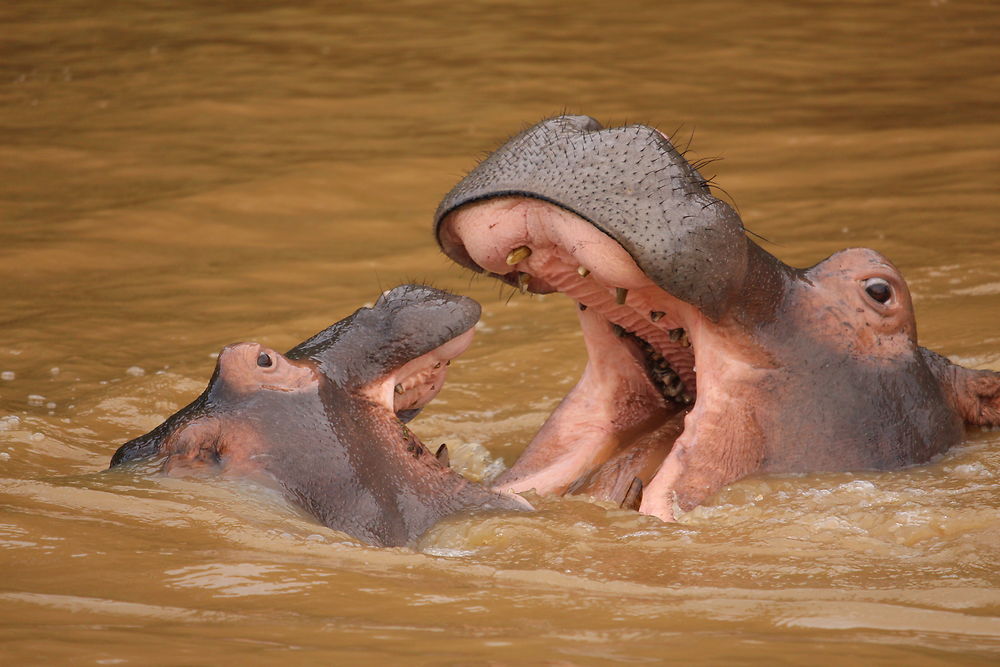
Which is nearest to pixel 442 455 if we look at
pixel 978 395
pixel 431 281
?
pixel 978 395

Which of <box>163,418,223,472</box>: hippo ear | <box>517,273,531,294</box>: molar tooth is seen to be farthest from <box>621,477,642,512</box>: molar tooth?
<box>163,418,223,472</box>: hippo ear

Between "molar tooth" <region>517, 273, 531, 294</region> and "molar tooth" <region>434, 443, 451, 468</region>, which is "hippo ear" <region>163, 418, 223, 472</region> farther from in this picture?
"molar tooth" <region>517, 273, 531, 294</region>

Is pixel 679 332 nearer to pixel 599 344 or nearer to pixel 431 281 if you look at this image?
pixel 599 344

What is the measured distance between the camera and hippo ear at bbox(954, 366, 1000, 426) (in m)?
4.91

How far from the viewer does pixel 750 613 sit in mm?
3143

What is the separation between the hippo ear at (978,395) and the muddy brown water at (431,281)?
3.2 inches

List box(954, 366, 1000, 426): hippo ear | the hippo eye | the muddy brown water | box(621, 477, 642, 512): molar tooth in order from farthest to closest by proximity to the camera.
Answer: box(954, 366, 1000, 426): hippo ear < the hippo eye < box(621, 477, 642, 512): molar tooth < the muddy brown water

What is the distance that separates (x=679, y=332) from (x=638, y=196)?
1.92 ft

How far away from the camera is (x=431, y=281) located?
7.88 meters

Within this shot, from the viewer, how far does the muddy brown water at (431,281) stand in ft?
10.0

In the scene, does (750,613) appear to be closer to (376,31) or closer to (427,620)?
Answer: (427,620)

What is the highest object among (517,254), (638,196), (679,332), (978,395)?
(638,196)

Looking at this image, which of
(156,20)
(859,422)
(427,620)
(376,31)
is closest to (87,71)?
(156,20)

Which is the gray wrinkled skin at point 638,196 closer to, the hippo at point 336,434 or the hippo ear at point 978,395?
the hippo at point 336,434
